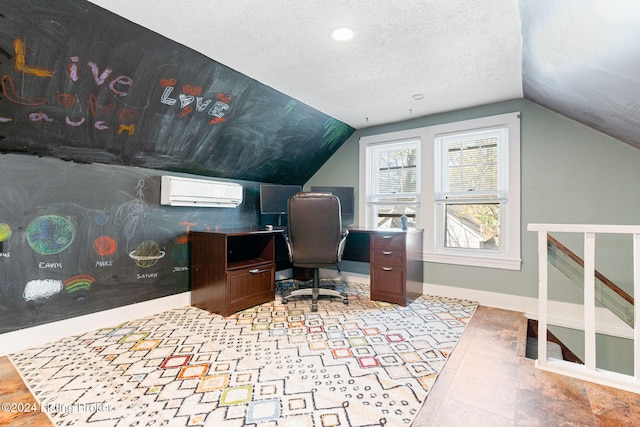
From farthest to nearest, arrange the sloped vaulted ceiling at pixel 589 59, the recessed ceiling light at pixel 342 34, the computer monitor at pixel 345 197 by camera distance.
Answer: the computer monitor at pixel 345 197
the recessed ceiling light at pixel 342 34
the sloped vaulted ceiling at pixel 589 59

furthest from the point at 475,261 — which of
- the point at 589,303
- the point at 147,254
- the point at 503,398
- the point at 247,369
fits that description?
the point at 147,254

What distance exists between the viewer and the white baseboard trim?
2.12 meters

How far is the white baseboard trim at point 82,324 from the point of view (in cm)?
212

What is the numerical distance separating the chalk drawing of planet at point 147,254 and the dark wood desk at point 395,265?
2104mm

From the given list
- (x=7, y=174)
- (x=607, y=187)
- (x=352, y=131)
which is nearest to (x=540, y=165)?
(x=607, y=187)

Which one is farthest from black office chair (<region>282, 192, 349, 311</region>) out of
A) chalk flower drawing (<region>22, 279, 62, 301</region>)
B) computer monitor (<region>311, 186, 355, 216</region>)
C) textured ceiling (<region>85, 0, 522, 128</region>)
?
chalk flower drawing (<region>22, 279, 62, 301</region>)

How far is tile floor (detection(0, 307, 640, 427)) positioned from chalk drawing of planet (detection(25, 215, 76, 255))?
2.59 ft

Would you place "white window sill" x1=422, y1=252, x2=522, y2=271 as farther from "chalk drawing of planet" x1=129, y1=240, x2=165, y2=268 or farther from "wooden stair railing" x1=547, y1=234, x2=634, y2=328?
"chalk drawing of planet" x1=129, y1=240, x2=165, y2=268

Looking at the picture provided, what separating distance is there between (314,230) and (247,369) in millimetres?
1425

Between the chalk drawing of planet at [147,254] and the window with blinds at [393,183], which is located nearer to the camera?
the chalk drawing of planet at [147,254]

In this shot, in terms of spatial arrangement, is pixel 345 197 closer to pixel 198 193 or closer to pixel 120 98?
pixel 198 193

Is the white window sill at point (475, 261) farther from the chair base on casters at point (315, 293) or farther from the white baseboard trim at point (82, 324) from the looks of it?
the white baseboard trim at point (82, 324)

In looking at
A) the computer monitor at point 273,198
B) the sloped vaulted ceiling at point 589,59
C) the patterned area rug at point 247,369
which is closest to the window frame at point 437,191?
the sloped vaulted ceiling at point 589,59

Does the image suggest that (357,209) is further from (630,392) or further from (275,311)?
(630,392)
